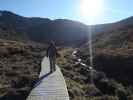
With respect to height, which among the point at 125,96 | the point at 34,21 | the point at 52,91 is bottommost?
the point at 125,96

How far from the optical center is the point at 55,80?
15.4m

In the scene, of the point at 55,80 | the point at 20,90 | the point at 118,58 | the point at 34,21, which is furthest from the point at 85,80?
the point at 34,21

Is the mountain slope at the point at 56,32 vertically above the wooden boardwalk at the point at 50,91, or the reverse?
the mountain slope at the point at 56,32

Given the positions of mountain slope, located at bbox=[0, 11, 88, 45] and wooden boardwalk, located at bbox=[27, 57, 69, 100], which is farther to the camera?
mountain slope, located at bbox=[0, 11, 88, 45]

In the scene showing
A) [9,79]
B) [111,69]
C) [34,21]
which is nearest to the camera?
[9,79]

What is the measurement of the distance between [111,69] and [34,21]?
16849 cm

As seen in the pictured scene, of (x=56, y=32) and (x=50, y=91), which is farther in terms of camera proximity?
(x=56, y=32)

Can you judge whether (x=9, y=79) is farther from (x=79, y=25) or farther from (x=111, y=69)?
(x=79, y=25)

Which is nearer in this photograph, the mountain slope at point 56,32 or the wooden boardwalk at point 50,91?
the wooden boardwalk at point 50,91

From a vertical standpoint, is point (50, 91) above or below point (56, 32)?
below

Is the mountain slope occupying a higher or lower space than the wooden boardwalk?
higher

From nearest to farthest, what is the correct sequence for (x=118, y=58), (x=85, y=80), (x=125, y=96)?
(x=125, y=96), (x=85, y=80), (x=118, y=58)

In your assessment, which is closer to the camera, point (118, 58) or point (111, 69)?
point (111, 69)

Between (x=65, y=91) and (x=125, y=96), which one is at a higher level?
(x=65, y=91)
